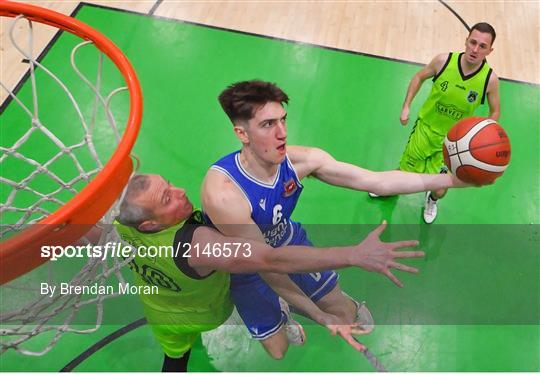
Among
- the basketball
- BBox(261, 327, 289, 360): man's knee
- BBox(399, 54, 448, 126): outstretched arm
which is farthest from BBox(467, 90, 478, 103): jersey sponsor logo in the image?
BBox(261, 327, 289, 360): man's knee

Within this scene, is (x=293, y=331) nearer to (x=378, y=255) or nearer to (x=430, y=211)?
(x=378, y=255)

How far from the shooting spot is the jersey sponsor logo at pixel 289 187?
2941 millimetres

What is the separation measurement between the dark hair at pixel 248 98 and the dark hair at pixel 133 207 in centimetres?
62

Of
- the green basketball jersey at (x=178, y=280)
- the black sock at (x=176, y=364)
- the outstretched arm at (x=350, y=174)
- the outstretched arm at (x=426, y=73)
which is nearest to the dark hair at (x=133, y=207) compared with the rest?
the green basketball jersey at (x=178, y=280)

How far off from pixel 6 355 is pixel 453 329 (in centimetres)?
310

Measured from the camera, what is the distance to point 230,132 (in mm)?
4902

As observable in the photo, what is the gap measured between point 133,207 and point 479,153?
6.33 feet

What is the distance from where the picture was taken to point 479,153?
9.68 feet

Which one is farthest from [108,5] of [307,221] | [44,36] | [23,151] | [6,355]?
[6,355]

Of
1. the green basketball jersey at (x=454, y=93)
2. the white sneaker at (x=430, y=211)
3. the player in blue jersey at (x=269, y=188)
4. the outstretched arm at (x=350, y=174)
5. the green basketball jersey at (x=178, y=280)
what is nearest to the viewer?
the green basketball jersey at (x=178, y=280)

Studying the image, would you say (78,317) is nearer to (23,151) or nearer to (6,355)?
(6,355)

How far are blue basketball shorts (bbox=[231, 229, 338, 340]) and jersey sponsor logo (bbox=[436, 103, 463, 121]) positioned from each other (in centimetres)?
154

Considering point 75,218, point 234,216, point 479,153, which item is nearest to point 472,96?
point 479,153

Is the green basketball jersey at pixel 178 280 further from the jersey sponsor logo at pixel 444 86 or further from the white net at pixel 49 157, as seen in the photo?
the jersey sponsor logo at pixel 444 86
